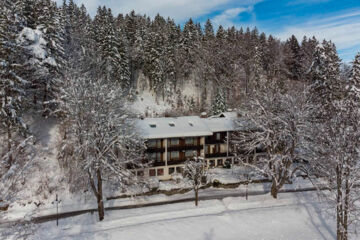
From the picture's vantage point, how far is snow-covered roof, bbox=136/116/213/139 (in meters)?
31.8

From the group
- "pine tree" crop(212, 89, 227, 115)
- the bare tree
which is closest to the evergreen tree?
"pine tree" crop(212, 89, 227, 115)

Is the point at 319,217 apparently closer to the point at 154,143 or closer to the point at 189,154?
the point at 189,154

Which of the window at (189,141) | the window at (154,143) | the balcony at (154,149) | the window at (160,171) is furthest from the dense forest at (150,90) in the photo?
the window at (189,141)

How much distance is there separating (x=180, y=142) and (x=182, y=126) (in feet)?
8.21

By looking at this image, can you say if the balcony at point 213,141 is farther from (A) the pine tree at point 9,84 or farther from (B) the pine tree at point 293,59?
(B) the pine tree at point 293,59

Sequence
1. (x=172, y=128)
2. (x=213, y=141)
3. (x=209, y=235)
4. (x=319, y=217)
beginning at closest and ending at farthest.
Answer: (x=209, y=235), (x=319, y=217), (x=172, y=128), (x=213, y=141)

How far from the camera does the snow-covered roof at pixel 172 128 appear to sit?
31844 mm

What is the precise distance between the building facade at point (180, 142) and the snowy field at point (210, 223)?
323 inches

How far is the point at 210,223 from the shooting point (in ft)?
67.0

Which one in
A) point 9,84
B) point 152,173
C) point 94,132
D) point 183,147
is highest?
point 9,84

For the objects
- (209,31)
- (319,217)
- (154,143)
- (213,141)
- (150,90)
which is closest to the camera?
(319,217)

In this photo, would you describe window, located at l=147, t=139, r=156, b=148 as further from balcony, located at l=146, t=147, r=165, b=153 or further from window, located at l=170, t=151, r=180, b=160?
window, located at l=170, t=151, r=180, b=160

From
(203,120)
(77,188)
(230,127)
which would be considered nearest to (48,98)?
(77,188)

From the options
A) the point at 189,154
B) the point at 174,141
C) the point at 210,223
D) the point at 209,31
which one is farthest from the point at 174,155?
the point at 209,31
